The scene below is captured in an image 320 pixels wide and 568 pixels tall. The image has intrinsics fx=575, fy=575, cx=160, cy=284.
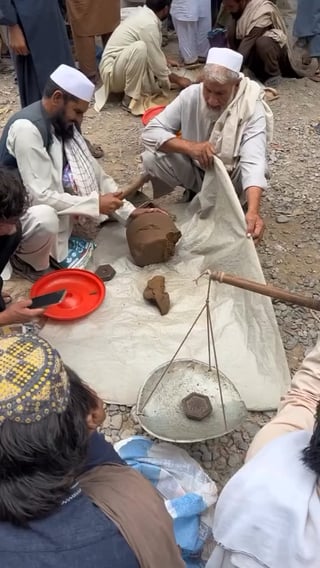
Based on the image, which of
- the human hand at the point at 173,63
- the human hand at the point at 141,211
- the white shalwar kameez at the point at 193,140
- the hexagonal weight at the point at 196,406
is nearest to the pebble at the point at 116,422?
the hexagonal weight at the point at 196,406

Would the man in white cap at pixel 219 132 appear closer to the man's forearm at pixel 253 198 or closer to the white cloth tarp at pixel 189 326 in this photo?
the man's forearm at pixel 253 198

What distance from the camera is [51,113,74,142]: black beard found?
126 inches

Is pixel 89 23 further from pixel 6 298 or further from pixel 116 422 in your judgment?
pixel 116 422

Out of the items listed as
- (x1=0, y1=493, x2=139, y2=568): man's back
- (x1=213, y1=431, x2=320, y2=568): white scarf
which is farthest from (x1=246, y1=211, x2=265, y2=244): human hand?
(x1=0, y1=493, x2=139, y2=568): man's back

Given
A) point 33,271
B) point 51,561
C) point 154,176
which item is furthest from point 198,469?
point 154,176

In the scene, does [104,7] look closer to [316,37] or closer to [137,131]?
[137,131]

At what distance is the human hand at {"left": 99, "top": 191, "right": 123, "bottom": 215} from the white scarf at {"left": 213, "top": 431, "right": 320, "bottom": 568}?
215 centimetres

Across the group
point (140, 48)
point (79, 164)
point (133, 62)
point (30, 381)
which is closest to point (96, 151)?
point (133, 62)

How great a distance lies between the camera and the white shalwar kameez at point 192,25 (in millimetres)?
6320

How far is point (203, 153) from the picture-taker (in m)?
3.29

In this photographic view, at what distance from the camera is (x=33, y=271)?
3385mm

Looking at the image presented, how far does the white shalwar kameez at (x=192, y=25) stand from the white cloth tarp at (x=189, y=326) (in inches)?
148

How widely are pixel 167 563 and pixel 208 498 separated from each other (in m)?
0.84

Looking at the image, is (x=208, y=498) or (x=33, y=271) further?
(x=33, y=271)
